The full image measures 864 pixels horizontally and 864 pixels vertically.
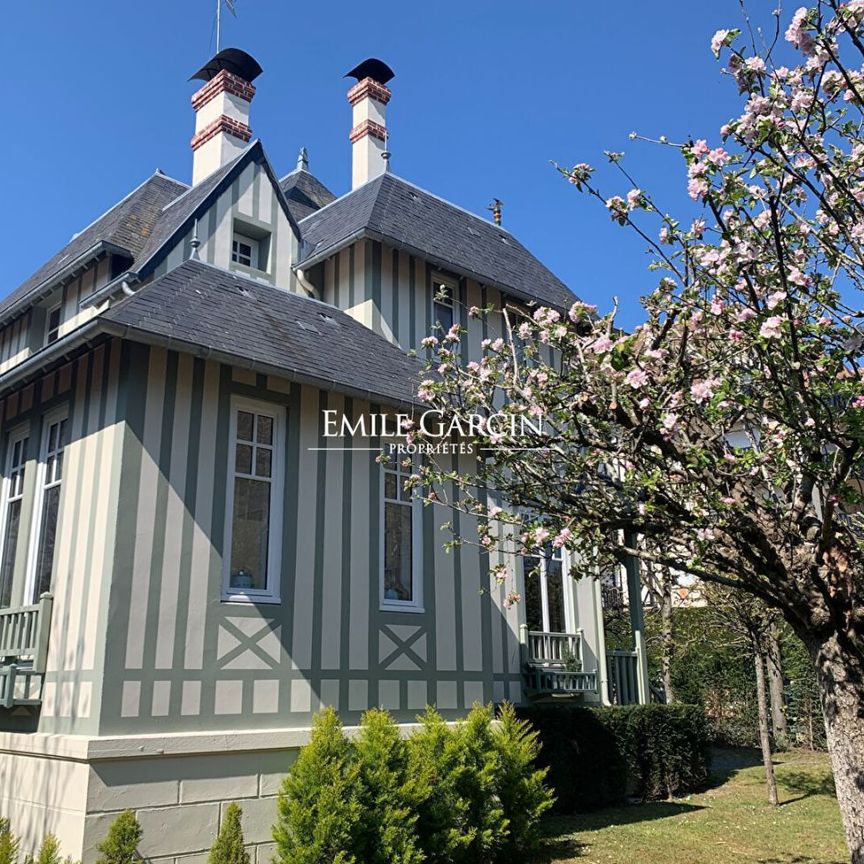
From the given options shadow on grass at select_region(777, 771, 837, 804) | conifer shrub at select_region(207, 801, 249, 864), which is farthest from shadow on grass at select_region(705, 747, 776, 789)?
conifer shrub at select_region(207, 801, 249, 864)

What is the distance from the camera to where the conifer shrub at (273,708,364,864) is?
23.2ft

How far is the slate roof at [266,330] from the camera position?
8578 millimetres

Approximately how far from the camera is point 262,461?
936cm

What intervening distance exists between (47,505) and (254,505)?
233 centimetres

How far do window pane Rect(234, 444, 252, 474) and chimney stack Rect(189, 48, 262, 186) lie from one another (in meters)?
6.75

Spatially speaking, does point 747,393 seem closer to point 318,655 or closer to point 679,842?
point 318,655

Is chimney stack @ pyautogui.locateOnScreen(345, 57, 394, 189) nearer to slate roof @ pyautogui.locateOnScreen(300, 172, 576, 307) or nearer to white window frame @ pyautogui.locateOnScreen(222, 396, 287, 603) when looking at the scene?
slate roof @ pyautogui.locateOnScreen(300, 172, 576, 307)

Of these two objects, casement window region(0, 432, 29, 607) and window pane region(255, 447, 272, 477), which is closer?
window pane region(255, 447, 272, 477)

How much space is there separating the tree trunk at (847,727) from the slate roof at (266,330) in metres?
5.70

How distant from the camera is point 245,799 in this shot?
27.0 ft

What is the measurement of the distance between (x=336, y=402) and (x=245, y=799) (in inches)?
172

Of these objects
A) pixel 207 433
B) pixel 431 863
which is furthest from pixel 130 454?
pixel 431 863

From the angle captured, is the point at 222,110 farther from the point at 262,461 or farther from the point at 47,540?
the point at 47,540

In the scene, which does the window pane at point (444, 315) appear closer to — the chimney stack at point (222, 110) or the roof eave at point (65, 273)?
the chimney stack at point (222, 110)
